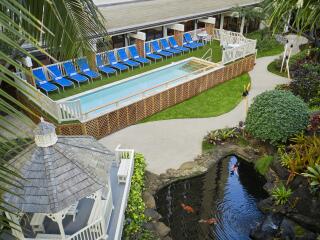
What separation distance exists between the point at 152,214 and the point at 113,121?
5.50 meters

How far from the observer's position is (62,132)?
517 inches

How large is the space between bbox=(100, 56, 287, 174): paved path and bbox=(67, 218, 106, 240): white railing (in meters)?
4.36

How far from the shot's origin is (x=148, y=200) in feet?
34.5

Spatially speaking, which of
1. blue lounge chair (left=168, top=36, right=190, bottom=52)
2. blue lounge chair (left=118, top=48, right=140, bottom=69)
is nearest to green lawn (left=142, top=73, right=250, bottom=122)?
blue lounge chair (left=118, top=48, right=140, bottom=69)

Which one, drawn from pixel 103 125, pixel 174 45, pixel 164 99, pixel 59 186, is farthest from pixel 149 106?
pixel 174 45

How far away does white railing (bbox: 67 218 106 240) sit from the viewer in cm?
744

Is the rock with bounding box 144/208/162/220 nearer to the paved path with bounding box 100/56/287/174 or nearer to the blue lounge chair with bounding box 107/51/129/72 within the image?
the paved path with bounding box 100/56/287/174

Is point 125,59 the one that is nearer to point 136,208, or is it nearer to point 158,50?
point 158,50

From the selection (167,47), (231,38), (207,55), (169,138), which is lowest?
(169,138)

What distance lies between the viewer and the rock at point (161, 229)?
9.39 m

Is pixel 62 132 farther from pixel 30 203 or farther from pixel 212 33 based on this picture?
pixel 212 33

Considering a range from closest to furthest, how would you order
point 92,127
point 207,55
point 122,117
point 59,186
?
point 59,186 < point 92,127 < point 122,117 < point 207,55

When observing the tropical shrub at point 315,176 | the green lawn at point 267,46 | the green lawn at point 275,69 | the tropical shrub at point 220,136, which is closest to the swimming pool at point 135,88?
the tropical shrub at point 220,136

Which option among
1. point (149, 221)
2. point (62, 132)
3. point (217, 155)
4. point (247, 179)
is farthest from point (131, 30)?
point (149, 221)
